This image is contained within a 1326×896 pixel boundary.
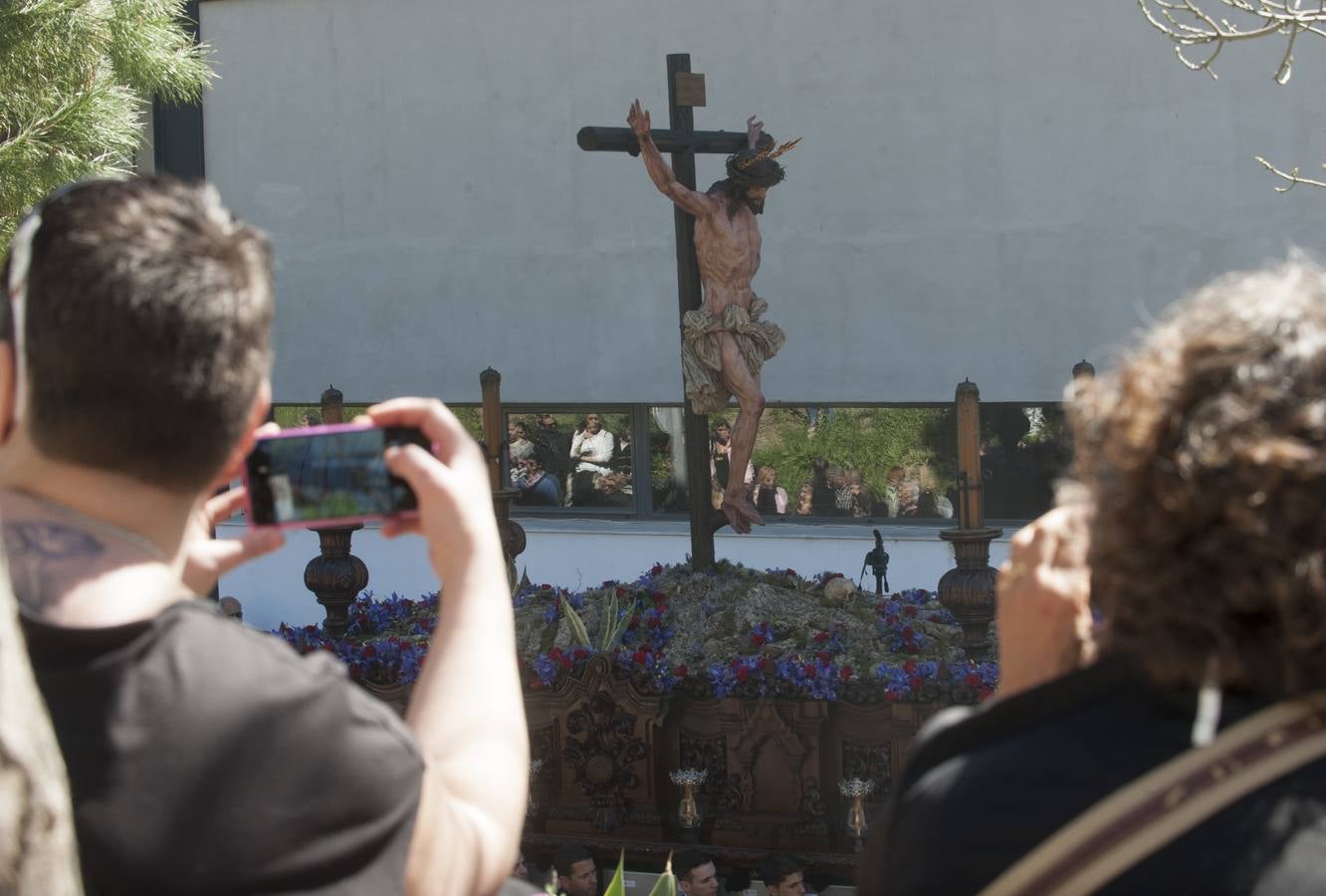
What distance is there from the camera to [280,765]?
0.97 metres

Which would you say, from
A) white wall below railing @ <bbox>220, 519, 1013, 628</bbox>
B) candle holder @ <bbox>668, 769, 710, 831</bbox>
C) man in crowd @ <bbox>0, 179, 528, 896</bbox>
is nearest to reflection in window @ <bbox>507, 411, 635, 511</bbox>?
white wall below railing @ <bbox>220, 519, 1013, 628</bbox>

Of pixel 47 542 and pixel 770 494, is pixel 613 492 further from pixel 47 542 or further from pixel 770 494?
pixel 47 542

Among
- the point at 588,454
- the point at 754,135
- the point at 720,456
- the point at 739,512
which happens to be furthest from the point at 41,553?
the point at 588,454

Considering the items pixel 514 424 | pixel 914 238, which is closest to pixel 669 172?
pixel 914 238

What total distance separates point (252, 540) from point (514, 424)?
8.93 meters

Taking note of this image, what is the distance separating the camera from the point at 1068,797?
2.96 feet

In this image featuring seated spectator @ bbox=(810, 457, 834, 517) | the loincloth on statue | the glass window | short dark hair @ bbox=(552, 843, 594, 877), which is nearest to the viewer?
short dark hair @ bbox=(552, 843, 594, 877)

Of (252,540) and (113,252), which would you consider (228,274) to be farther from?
(252,540)

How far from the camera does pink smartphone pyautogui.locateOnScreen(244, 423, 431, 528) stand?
122 cm

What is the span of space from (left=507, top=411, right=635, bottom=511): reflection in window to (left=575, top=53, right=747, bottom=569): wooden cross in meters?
4.32

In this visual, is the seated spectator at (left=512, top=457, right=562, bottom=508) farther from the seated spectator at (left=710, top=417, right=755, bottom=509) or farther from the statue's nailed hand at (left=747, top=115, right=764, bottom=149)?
the statue's nailed hand at (left=747, top=115, right=764, bottom=149)

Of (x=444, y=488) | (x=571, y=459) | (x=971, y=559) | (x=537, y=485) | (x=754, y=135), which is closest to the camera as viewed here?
(x=444, y=488)

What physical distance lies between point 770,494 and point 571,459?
4.60 ft

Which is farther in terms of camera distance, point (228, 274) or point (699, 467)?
point (699, 467)
